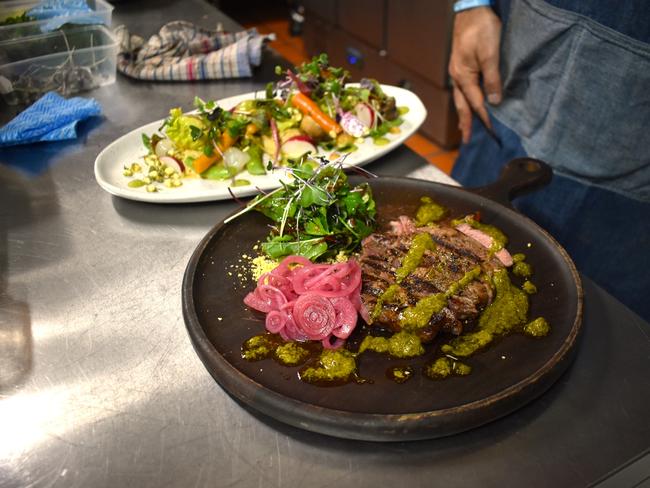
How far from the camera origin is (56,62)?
2469 millimetres

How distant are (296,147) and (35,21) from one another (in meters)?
1.28

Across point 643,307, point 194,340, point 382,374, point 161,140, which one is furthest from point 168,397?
point 643,307

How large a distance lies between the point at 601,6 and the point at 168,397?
1.82 meters

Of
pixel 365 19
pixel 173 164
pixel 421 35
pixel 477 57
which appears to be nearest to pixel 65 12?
pixel 173 164

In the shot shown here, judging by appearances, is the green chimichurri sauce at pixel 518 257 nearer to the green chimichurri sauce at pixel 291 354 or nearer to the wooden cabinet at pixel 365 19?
the green chimichurri sauce at pixel 291 354

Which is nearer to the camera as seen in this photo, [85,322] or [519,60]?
[85,322]

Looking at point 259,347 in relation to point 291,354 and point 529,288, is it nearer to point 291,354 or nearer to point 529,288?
point 291,354

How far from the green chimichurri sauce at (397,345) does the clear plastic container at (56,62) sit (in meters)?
1.92

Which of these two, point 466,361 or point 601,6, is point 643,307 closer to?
point 601,6

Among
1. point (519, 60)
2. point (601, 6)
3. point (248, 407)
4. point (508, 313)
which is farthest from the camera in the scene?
Result: point (519, 60)

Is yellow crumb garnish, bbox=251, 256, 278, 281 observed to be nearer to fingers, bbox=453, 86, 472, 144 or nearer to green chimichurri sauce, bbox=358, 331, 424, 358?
green chimichurri sauce, bbox=358, 331, 424, 358

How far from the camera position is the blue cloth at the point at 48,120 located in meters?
Answer: 2.20

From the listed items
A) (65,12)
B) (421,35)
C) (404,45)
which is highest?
(65,12)

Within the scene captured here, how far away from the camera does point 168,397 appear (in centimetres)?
132
